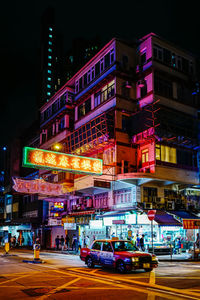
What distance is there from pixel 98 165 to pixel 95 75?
50.9 ft

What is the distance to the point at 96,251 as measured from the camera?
1700 centimetres

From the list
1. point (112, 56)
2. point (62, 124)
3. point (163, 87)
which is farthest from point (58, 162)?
point (62, 124)

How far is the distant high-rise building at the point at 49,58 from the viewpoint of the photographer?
421 ft

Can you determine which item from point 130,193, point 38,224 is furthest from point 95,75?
point 38,224

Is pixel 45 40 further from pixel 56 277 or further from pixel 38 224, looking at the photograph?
pixel 56 277

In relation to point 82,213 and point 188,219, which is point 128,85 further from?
point 188,219

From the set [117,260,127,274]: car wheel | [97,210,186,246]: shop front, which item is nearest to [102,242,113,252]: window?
[117,260,127,274]: car wheel

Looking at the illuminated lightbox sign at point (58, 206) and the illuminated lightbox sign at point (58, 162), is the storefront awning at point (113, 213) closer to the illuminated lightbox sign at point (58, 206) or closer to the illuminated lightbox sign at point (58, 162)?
the illuminated lightbox sign at point (58, 162)

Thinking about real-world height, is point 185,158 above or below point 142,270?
above

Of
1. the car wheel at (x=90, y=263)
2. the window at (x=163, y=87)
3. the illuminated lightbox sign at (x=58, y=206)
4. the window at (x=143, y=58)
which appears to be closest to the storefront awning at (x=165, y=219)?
the car wheel at (x=90, y=263)

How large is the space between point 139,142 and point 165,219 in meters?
8.02

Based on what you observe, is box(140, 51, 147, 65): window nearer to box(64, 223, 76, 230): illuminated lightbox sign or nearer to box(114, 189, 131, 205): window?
box(114, 189, 131, 205): window

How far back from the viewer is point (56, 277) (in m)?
13.6

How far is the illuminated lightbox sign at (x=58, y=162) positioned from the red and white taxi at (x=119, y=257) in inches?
284
